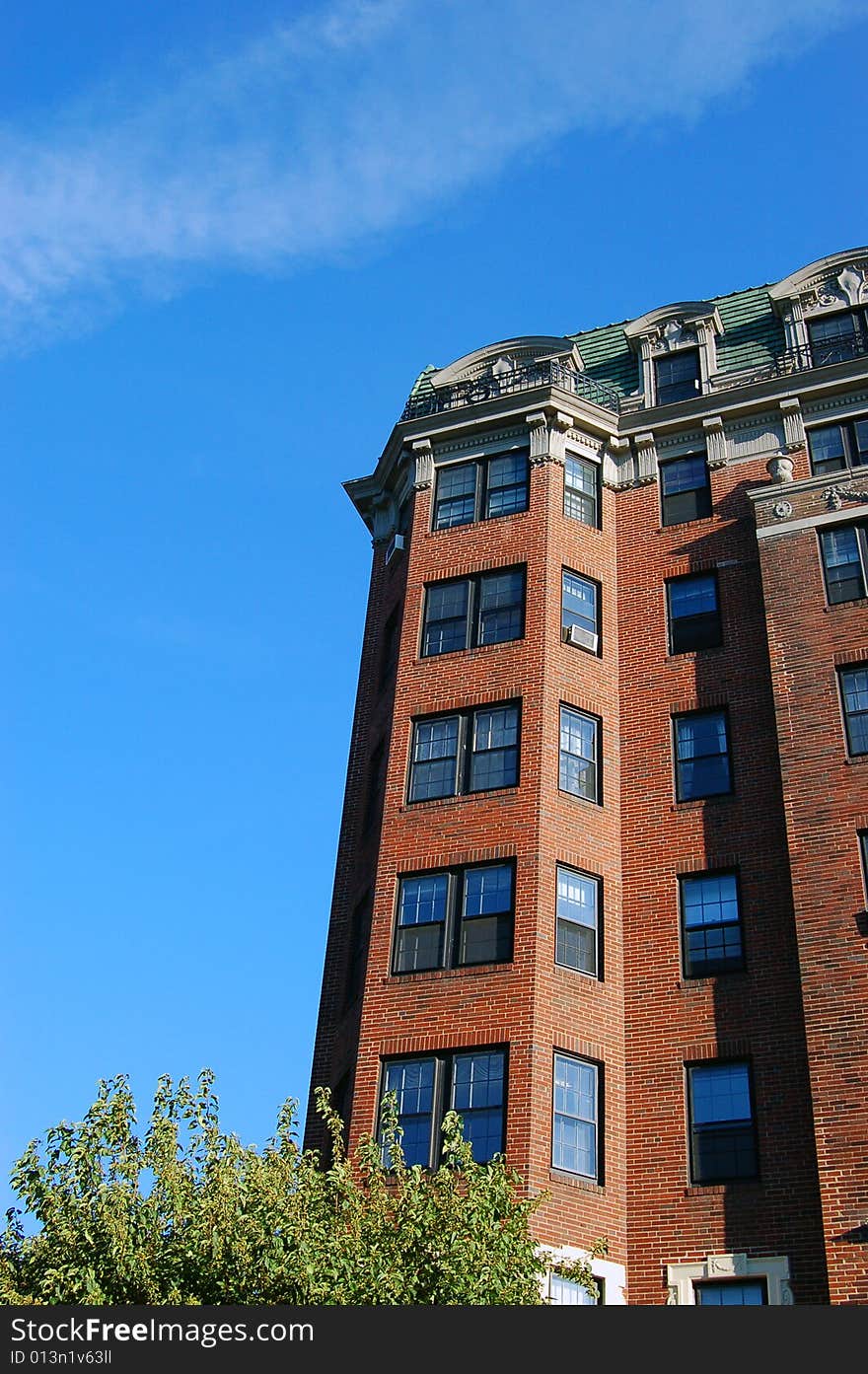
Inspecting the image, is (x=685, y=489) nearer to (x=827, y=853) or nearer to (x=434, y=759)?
(x=434, y=759)

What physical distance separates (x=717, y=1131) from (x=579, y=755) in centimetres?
753

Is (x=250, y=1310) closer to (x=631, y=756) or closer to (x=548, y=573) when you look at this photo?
(x=631, y=756)

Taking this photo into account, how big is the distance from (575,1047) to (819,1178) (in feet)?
14.6

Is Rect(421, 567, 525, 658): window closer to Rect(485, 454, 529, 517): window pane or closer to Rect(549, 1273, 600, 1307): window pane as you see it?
Rect(485, 454, 529, 517): window pane

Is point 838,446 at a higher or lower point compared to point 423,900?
higher

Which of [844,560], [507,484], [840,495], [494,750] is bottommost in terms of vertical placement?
[494,750]

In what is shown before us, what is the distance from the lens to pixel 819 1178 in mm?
21516

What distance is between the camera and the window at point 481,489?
3231cm

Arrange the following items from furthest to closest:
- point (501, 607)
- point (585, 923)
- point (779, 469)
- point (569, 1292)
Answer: point (779, 469)
point (501, 607)
point (585, 923)
point (569, 1292)

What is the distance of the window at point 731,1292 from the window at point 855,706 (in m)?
8.77

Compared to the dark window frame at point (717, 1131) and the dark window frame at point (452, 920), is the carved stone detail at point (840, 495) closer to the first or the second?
the dark window frame at point (452, 920)

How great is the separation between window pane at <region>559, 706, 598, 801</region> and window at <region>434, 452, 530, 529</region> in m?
5.37

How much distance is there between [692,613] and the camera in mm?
30469

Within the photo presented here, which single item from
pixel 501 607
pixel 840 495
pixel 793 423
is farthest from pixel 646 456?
pixel 501 607
